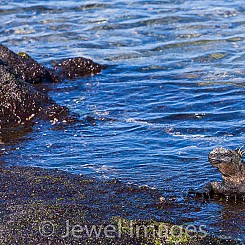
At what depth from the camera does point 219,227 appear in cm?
547

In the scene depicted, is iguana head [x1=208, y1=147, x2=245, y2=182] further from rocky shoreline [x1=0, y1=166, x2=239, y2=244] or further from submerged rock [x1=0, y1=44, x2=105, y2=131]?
submerged rock [x1=0, y1=44, x2=105, y2=131]

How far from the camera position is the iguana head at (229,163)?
20.2ft

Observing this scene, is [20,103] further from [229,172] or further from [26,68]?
[229,172]

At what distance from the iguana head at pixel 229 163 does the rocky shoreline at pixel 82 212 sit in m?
0.62

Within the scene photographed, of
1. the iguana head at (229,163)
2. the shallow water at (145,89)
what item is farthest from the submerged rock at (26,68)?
the iguana head at (229,163)

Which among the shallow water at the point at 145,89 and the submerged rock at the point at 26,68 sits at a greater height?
the submerged rock at the point at 26,68

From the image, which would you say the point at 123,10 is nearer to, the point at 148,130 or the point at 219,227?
the point at 148,130

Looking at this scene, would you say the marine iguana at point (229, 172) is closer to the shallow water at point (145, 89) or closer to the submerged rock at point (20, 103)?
the shallow water at point (145, 89)

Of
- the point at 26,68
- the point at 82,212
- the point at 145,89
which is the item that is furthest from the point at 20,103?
the point at 82,212

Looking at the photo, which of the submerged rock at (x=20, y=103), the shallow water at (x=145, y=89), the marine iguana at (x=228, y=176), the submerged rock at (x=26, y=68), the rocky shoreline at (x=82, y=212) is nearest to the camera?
the rocky shoreline at (x=82, y=212)

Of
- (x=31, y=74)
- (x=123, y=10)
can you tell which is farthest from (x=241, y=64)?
(x=123, y=10)

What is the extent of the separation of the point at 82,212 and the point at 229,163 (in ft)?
5.02

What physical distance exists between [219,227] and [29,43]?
995 cm

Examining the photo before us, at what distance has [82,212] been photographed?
18.4ft
